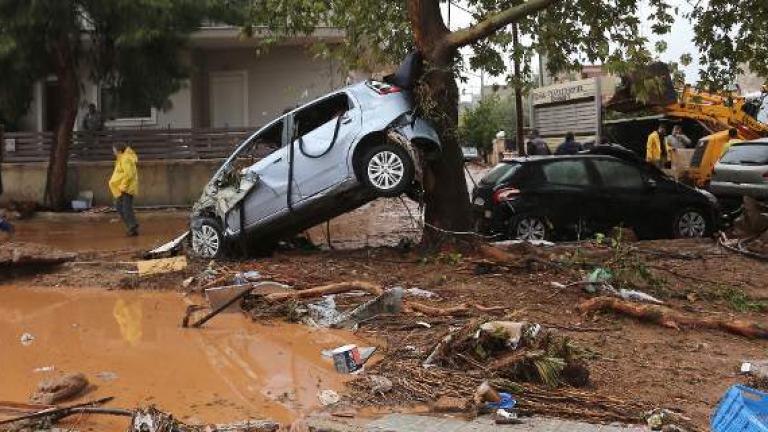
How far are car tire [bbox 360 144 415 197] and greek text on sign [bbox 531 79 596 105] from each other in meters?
14.2

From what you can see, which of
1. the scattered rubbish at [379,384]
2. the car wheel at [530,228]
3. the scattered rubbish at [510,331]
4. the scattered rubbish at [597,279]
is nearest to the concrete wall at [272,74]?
the car wheel at [530,228]

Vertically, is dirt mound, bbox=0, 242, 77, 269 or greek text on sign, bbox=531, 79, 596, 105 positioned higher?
greek text on sign, bbox=531, 79, 596, 105

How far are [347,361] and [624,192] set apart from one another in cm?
786

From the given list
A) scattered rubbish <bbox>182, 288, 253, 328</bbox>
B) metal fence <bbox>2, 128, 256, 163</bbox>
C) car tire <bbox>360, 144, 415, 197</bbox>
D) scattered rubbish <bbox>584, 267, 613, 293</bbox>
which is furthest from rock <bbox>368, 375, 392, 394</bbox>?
metal fence <bbox>2, 128, 256, 163</bbox>

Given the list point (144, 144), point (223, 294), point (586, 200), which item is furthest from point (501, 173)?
point (144, 144)

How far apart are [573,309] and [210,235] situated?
5.27 meters

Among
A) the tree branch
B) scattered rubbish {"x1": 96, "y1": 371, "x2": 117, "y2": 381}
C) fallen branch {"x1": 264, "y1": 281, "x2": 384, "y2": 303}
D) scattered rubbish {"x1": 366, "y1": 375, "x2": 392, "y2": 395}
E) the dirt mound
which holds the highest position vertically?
the tree branch

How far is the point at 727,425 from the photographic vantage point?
12.4 ft

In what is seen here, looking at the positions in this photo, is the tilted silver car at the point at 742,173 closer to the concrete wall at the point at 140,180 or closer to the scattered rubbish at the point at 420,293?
the scattered rubbish at the point at 420,293

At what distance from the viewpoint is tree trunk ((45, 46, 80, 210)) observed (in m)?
18.4

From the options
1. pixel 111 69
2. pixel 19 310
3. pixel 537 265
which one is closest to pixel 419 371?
pixel 537 265

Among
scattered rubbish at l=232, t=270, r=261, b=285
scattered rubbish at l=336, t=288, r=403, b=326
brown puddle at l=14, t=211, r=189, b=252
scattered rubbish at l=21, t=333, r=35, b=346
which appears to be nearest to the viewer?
scattered rubbish at l=21, t=333, r=35, b=346

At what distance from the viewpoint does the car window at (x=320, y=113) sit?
10.4 m

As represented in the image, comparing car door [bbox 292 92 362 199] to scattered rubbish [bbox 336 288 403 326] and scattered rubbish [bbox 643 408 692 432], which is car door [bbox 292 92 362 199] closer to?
scattered rubbish [bbox 336 288 403 326]
